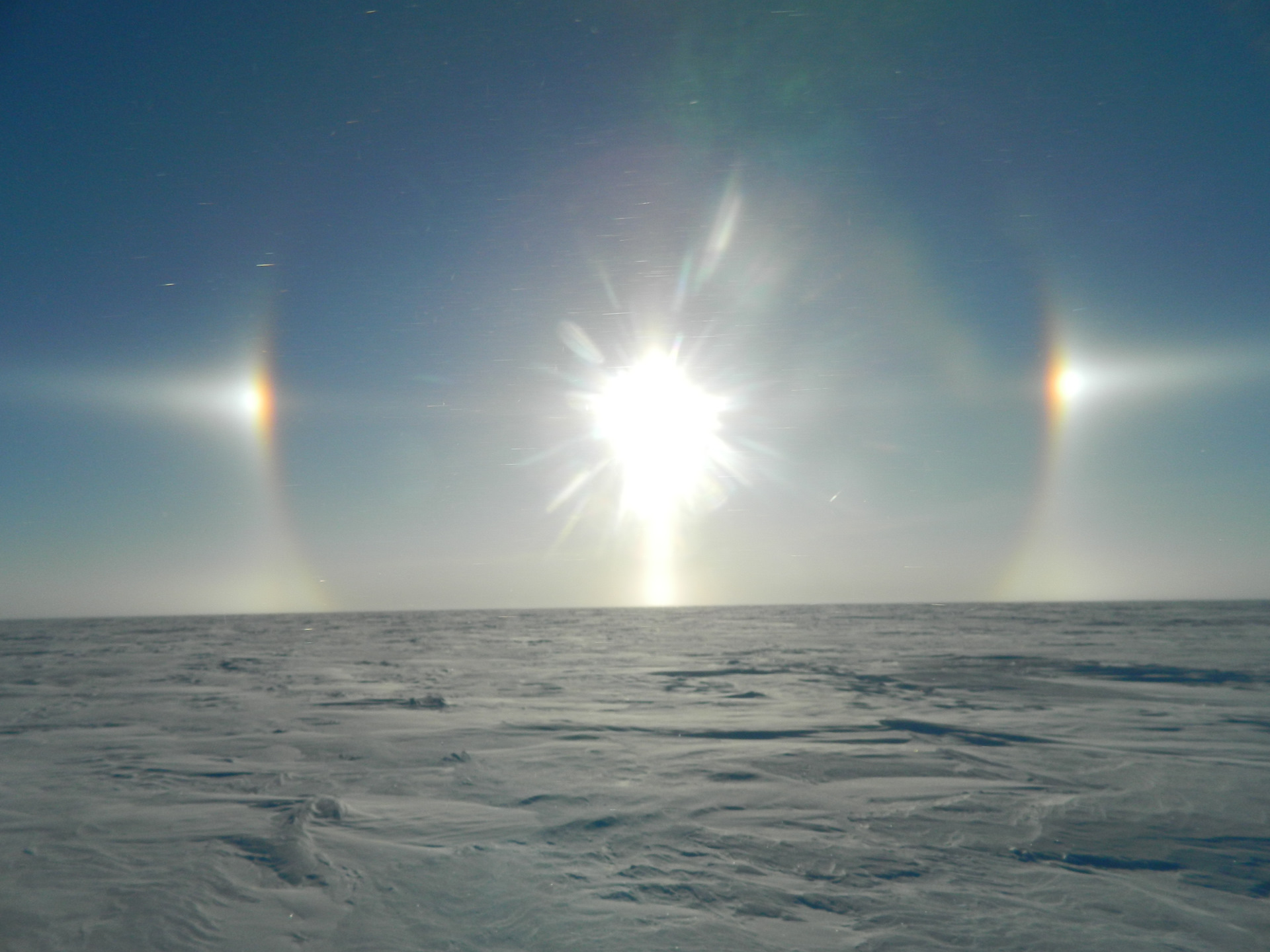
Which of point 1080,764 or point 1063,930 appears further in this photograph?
point 1080,764

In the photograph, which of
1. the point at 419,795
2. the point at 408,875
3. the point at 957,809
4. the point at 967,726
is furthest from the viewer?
the point at 967,726

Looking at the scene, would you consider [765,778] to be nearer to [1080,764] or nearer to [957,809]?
[957,809]

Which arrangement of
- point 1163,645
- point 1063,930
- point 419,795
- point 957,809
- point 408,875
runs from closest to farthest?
point 1063,930, point 408,875, point 957,809, point 419,795, point 1163,645

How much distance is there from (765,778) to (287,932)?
371cm

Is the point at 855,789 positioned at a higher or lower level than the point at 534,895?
higher

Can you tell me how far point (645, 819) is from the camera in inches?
184

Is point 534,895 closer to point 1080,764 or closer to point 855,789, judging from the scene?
point 855,789

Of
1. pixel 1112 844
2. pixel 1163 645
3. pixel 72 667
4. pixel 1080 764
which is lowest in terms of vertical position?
pixel 1112 844

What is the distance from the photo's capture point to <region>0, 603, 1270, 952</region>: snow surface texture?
321 centimetres

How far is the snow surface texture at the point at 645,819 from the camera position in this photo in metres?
3.21

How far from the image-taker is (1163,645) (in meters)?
18.6

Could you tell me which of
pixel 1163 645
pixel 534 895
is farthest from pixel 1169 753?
pixel 1163 645

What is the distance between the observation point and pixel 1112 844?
4.12m

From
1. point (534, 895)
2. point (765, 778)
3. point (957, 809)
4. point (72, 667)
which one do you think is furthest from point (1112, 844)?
point (72, 667)
